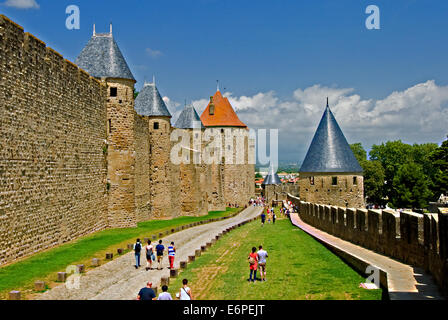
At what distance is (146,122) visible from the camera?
113ft

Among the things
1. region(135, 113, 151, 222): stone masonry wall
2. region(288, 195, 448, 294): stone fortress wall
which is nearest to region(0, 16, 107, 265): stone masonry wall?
region(135, 113, 151, 222): stone masonry wall

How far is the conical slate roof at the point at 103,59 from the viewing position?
26.8 m

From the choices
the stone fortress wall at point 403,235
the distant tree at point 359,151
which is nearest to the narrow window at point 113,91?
the stone fortress wall at point 403,235

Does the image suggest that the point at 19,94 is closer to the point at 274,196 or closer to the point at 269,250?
Result: the point at 269,250

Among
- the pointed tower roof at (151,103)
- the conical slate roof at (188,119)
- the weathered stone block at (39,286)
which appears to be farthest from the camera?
the conical slate roof at (188,119)

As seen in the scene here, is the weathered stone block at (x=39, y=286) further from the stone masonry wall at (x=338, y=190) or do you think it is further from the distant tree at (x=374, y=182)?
the distant tree at (x=374, y=182)

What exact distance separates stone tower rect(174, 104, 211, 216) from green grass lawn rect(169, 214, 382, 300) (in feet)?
65.8

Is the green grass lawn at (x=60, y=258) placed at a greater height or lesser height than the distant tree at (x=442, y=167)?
lesser

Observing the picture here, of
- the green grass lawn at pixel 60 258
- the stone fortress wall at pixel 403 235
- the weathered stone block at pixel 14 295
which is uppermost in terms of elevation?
the stone fortress wall at pixel 403 235

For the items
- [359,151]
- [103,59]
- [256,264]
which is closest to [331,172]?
[103,59]

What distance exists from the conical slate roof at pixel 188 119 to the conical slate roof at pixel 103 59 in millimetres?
15735

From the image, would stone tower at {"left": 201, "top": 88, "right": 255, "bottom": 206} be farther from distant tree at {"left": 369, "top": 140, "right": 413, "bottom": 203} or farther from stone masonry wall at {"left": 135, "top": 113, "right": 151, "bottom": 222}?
stone masonry wall at {"left": 135, "top": 113, "right": 151, "bottom": 222}

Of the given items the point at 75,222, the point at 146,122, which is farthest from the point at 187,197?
the point at 75,222
